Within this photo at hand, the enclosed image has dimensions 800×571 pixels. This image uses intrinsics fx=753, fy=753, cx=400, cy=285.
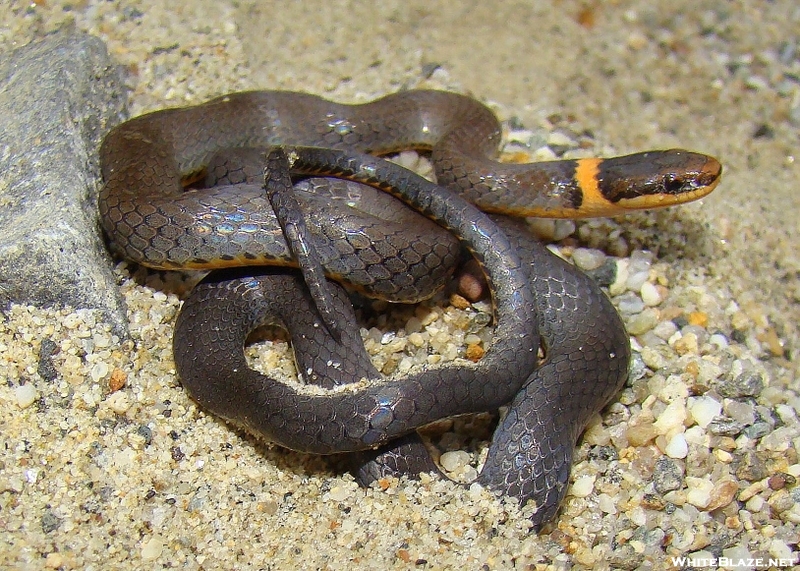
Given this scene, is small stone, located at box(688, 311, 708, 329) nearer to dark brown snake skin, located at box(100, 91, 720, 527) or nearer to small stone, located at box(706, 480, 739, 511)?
dark brown snake skin, located at box(100, 91, 720, 527)

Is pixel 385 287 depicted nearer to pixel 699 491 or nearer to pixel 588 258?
pixel 588 258

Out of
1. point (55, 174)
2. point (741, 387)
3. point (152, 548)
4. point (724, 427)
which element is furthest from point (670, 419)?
point (55, 174)

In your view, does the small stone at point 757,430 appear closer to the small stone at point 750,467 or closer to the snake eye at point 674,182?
the small stone at point 750,467

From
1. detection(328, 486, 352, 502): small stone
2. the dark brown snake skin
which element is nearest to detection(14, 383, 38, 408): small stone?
the dark brown snake skin

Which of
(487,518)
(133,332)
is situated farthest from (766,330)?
(133,332)

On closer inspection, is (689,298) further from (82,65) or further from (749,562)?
(82,65)
